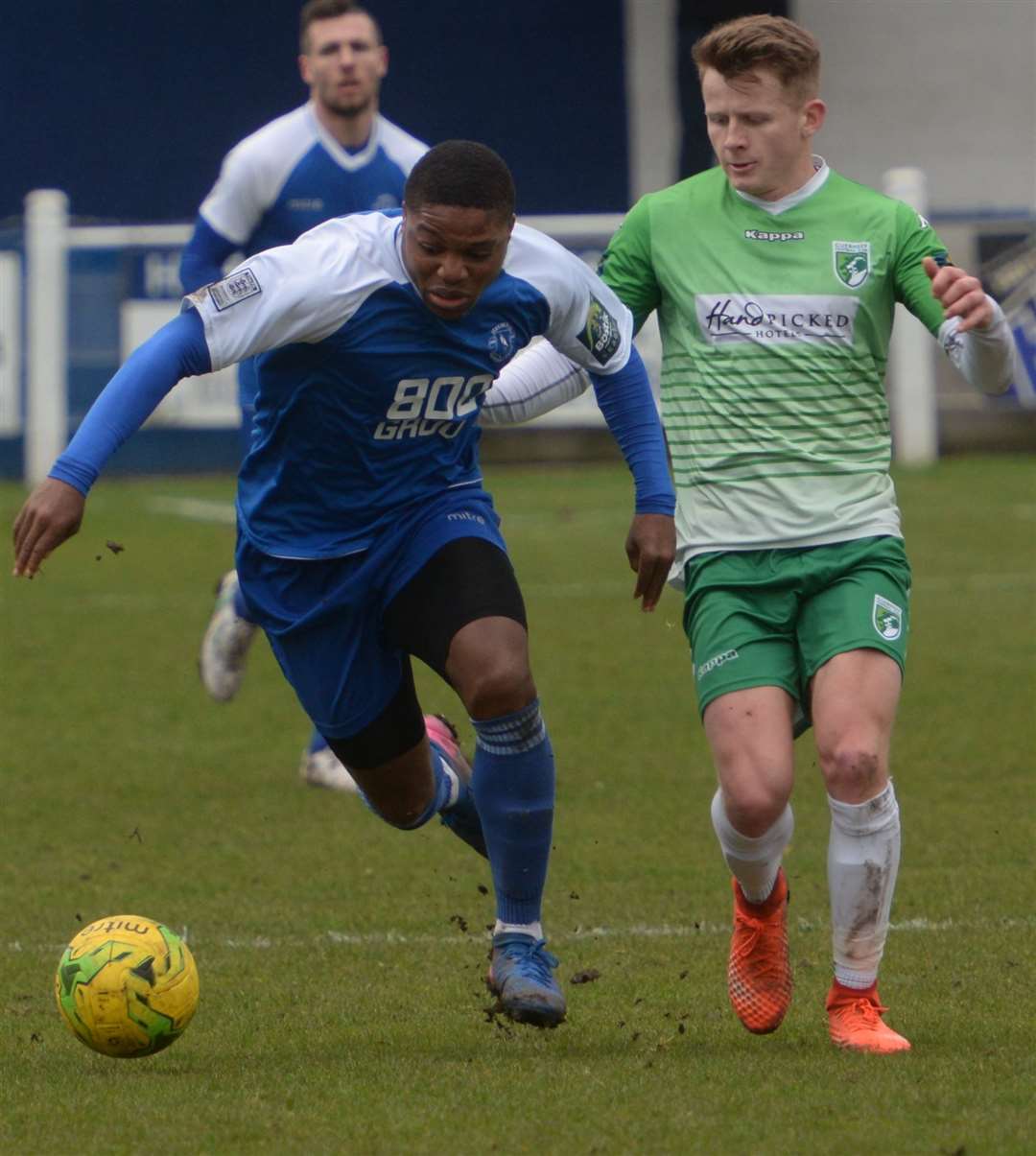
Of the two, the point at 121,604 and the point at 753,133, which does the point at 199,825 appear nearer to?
the point at 753,133

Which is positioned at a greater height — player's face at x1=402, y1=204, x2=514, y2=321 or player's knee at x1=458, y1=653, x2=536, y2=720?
player's face at x1=402, y1=204, x2=514, y2=321

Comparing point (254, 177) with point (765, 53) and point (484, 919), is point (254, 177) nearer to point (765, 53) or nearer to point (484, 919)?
point (484, 919)

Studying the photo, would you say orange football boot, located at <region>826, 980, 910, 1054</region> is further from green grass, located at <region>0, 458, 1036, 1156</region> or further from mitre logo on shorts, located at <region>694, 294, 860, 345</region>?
mitre logo on shorts, located at <region>694, 294, 860, 345</region>

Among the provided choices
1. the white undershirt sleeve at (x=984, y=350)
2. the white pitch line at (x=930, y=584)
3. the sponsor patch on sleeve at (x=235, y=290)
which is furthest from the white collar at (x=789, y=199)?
the white pitch line at (x=930, y=584)

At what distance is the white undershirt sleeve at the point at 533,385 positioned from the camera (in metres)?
5.57

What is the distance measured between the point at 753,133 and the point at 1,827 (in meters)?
3.70

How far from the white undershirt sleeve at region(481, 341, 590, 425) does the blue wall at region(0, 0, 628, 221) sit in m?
18.3

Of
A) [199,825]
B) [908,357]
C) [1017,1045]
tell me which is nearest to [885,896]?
[1017,1045]

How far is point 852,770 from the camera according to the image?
185 inches

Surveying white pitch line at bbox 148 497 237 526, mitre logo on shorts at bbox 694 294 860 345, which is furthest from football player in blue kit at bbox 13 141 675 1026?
white pitch line at bbox 148 497 237 526

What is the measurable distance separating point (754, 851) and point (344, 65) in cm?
406

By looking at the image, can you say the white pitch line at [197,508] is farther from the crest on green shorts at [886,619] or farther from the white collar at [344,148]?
the crest on green shorts at [886,619]

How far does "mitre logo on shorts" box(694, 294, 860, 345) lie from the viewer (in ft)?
16.5

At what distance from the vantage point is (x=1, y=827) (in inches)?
296
